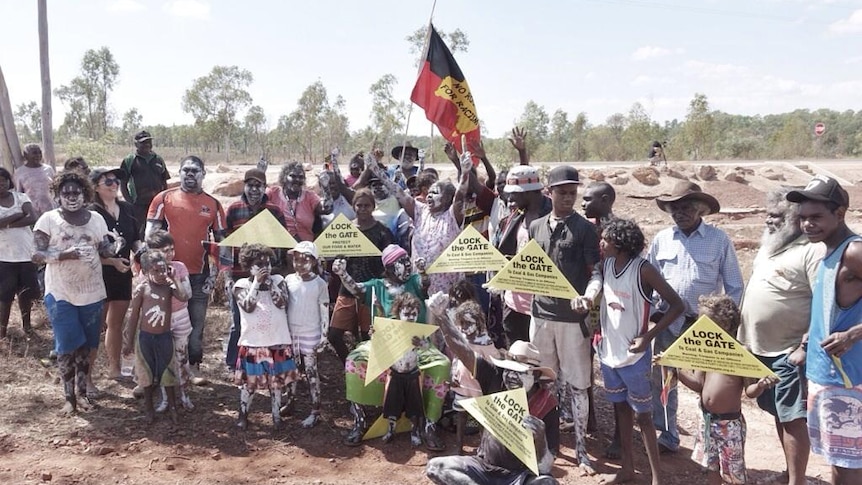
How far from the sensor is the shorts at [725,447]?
3.78 metres

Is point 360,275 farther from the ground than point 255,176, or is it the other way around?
point 255,176

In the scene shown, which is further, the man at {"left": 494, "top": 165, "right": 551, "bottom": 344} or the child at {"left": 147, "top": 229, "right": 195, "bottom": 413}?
the child at {"left": 147, "top": 229, "right": 195, "bottom": 413}

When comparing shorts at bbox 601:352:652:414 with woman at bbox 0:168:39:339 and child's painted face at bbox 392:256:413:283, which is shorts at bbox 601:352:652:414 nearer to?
child's painted face at bbox 392:256:413:283

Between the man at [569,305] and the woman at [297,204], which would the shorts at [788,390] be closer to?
the man at [569,305]

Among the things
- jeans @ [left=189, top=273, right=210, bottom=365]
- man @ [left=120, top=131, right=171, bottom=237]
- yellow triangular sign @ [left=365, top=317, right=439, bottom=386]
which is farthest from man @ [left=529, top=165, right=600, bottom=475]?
man @ [left=120, top=131, right=171, bottom=237]

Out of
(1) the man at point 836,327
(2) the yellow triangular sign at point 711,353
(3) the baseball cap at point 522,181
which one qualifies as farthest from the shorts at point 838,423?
(3) the baseball cap at point 522,181

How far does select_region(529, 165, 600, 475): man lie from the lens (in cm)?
448

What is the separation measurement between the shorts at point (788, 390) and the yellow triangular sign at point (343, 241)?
3.09 m

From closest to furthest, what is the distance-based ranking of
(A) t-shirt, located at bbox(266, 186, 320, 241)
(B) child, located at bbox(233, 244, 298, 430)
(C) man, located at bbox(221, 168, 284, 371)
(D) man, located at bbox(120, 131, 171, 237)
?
(B) child, located at bbox(233, 244, 298, 430) < (C) man, located at bbox(221, 168, 284, 371) < (A) t-shirt, located at bbox(266, 186, 320, 241) < (D) man, located at bbox(120, 131, 171, 237)

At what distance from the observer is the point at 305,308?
515 centimetres

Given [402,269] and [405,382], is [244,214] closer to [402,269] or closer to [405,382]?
[402,269]

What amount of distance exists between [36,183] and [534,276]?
23.6 ft

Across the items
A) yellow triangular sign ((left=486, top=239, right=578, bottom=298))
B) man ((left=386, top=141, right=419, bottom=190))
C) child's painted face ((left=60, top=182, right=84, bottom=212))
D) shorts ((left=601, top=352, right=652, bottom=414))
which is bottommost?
shorts ((left=601, top=352, right=652, bottom=414))

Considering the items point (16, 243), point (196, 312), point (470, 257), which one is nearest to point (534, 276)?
point (470, 257)
